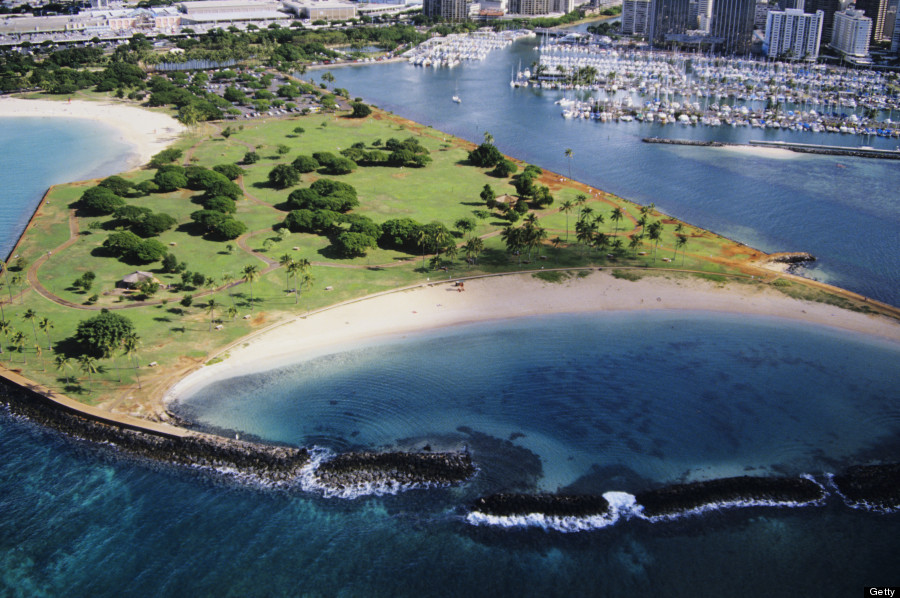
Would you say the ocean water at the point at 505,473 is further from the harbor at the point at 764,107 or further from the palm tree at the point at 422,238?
the harbor at the point at 764,107

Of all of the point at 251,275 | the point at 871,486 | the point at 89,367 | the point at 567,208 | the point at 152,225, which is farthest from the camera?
the point at 567,208

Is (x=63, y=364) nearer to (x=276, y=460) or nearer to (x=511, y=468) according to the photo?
(x=276, y=460)


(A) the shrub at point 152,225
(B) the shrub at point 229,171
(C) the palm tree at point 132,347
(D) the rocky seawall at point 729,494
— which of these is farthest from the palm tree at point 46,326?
(D) the rocky seawall at point 729,494

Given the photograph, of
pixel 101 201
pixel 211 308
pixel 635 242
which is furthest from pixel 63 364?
pixel 635 242

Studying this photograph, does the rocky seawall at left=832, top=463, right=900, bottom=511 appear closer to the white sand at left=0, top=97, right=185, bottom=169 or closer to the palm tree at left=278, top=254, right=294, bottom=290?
the palm tree at left=278, top=254, right=294, bottom=290

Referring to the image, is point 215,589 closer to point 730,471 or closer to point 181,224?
point 730,471

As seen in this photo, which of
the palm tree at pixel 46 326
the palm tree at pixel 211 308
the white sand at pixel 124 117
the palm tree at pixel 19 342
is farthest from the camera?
the white sand at pixel 124 117
